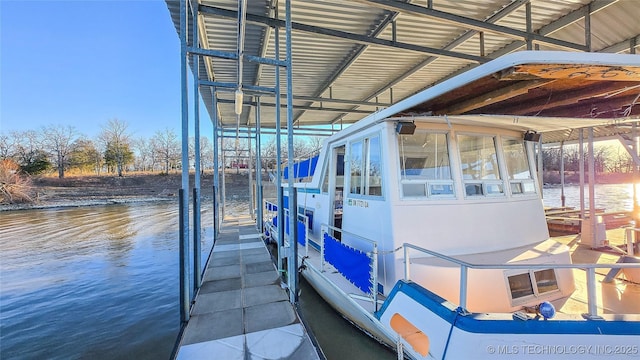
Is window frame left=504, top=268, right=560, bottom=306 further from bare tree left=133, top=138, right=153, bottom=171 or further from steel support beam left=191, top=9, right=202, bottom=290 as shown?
bare tree left=133, top=138, right=153, bottom=171

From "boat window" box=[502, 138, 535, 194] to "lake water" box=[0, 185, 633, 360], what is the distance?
2710 millimetres

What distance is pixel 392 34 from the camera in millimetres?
5332

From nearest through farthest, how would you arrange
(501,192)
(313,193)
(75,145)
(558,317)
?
(558,317) < (501,192) < (313,193) < (75,145)

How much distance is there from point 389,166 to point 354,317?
1903 millimetres

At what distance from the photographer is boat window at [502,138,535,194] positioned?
3.81m

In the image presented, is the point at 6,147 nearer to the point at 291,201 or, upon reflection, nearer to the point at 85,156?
the point at 85,156

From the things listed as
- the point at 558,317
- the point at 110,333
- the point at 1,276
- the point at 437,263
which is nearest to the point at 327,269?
the point at 437,263

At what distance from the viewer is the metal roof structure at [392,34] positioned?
457cm

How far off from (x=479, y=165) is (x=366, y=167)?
143 centimetres

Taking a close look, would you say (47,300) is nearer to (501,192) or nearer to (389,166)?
(389,166)

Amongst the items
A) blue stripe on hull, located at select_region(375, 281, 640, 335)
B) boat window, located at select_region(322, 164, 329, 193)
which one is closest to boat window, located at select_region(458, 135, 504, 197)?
blue stripe on hull, located at select_region(375, 281, 640, 335)

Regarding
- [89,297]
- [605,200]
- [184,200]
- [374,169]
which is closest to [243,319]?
[184,200]

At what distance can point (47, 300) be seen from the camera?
530cm

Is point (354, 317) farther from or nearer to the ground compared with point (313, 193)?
nearer to the ground
